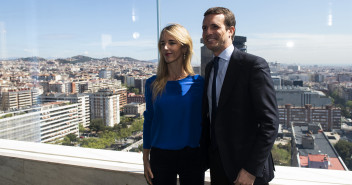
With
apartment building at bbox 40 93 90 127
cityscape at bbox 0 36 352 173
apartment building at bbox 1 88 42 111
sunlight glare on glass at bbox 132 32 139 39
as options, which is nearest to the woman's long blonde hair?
cityscape at bbox 0 36 352 173

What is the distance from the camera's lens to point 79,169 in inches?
80.9

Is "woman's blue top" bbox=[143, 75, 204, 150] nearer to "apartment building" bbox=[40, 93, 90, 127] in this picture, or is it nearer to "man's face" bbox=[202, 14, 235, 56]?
"man's face" bbox=[202, 14, 235, 56]

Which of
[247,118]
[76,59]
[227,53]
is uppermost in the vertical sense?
[76,59]

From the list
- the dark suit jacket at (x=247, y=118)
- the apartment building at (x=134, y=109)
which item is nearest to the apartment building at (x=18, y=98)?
the apartment building at (x=134, y=109)

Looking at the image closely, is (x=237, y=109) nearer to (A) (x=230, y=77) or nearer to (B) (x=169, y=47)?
(A) (x=230, y=77)

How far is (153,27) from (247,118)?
1452 mm

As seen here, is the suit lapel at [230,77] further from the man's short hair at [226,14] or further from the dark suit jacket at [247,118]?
the man's short hair at [226,14]

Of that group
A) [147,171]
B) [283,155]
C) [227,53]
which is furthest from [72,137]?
[227,53]

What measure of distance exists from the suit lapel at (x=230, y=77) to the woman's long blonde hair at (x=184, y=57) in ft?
1.04

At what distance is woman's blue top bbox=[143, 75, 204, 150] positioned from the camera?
122cm

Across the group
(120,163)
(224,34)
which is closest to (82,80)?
(120,163)

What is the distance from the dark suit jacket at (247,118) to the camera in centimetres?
91

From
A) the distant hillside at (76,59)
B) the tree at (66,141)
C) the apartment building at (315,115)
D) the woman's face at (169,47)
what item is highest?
A: the distant hillside at (76,59)

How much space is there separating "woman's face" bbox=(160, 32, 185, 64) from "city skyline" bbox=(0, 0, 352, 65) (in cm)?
23
